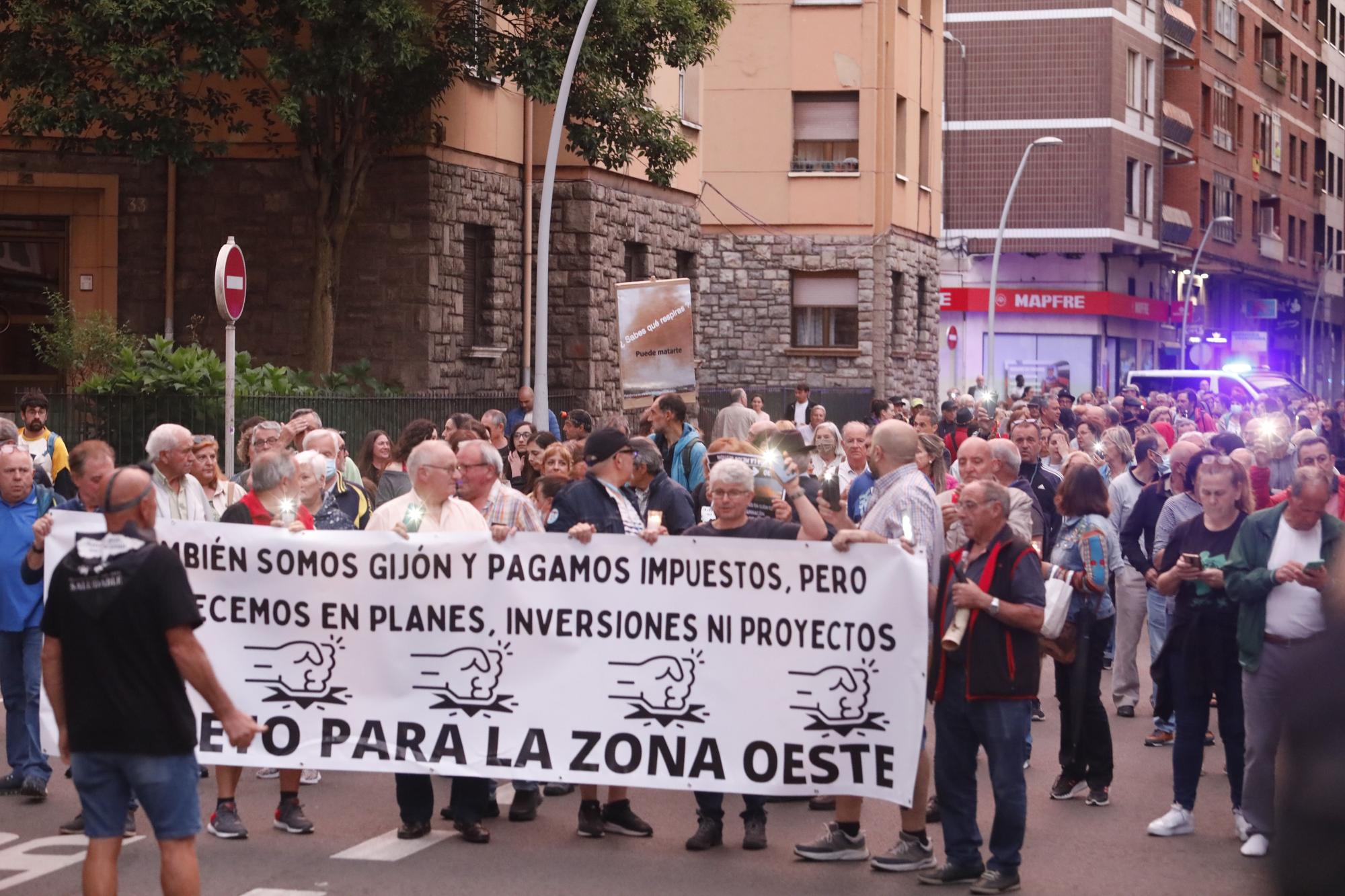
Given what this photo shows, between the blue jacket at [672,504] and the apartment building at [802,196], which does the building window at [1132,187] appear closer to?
the apartment building at [802,196]

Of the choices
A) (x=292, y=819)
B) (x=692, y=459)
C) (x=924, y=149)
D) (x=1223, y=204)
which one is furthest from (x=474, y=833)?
(x=1223, y=204)

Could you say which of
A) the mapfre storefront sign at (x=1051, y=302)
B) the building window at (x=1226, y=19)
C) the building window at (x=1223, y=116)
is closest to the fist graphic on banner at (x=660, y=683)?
the mapfre storefront sign at (x=1051, y=302)

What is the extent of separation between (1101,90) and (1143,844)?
45884 mm

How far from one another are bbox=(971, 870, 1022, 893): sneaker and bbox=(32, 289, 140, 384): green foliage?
14.4m

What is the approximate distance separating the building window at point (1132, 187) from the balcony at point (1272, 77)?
19423 millimetres

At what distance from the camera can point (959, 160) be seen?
5259cm

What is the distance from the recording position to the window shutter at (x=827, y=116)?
38.2 metres

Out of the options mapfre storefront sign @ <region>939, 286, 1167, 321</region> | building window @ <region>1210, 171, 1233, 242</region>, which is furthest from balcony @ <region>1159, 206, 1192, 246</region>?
mapfre storefront sign @ <region>939, 286, 1167, 321</region>

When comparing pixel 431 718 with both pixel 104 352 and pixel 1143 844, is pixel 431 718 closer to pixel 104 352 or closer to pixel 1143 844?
pixel 1143 844

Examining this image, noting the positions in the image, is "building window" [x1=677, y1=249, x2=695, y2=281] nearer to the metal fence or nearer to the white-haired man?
the metal fence

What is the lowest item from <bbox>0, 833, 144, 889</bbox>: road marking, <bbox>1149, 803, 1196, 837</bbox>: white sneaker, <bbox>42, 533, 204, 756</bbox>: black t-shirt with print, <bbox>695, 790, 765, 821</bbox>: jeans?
<bbox>0, 833, 144, 889</bbox>: road marking

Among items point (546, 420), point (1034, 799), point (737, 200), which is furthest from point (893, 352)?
point (1034, 799)

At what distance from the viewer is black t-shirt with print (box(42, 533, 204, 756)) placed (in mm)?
6430

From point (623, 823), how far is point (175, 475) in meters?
3.05
